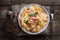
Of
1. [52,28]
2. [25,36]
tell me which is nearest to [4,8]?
[25,36]

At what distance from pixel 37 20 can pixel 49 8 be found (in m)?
0.14

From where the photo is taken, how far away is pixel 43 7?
1492 mm

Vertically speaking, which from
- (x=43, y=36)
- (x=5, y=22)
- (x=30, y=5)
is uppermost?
(x=30, y=5)

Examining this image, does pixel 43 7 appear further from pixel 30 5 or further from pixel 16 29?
pixel 16 29

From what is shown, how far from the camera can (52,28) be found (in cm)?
151

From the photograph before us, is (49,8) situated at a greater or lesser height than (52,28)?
greater

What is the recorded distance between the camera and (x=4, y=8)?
152 centimetres

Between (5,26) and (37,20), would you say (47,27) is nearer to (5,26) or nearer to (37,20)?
(37,20)

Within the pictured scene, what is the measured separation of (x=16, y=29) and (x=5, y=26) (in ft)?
0.25

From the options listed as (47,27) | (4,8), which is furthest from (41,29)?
(4,8)

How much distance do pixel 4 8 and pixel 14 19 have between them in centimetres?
11

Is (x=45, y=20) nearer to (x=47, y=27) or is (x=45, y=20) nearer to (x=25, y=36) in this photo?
(x=47, y=27)

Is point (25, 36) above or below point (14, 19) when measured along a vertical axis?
below

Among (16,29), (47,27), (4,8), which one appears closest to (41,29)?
(47,27)
